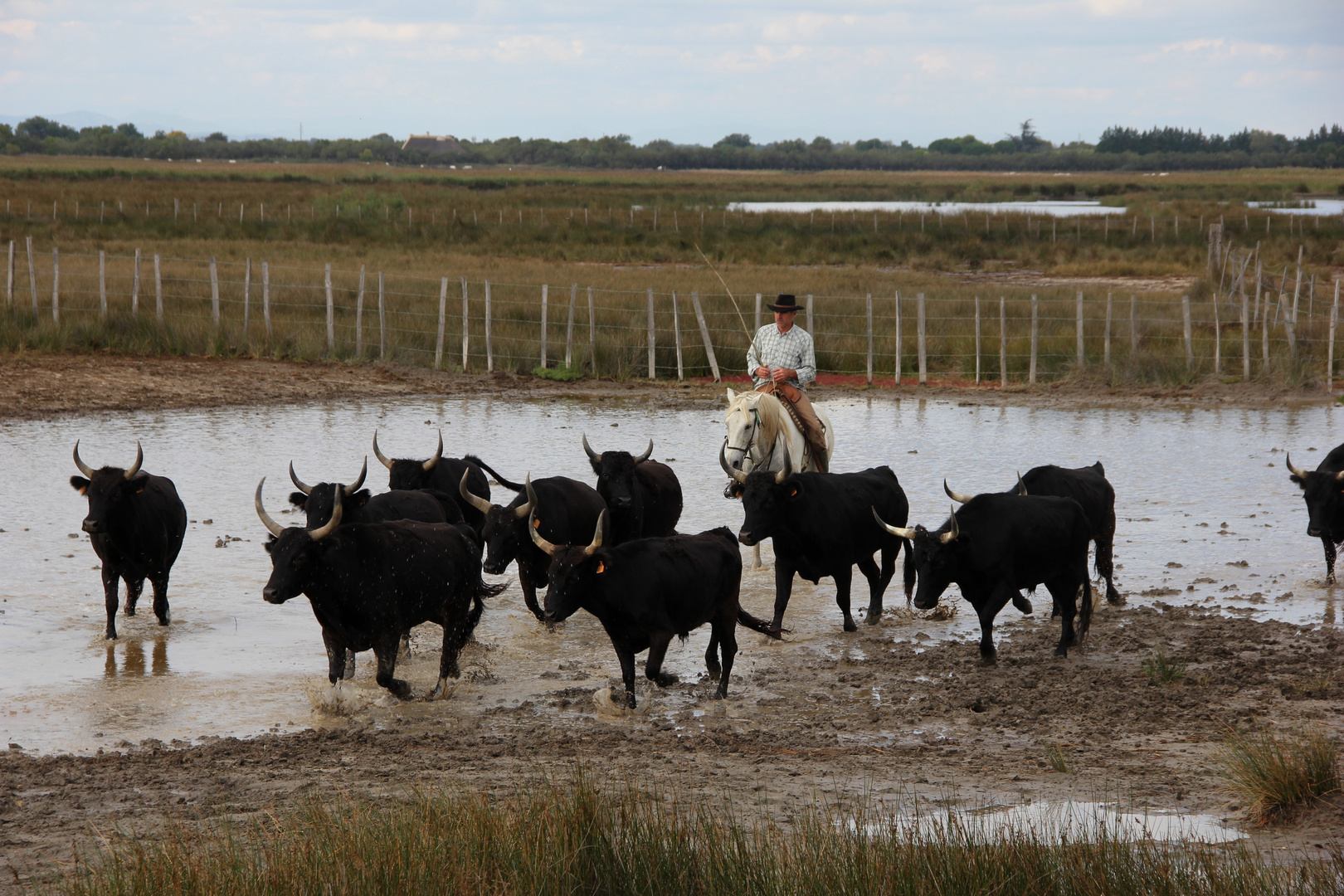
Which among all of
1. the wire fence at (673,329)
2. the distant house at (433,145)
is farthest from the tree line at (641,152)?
the wire fence at (673,329)

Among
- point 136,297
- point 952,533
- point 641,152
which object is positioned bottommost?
point 952,533

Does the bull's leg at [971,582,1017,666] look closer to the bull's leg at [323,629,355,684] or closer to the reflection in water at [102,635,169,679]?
the bull's leg at [323,629,355,684]

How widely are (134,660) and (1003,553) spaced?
5.63 m

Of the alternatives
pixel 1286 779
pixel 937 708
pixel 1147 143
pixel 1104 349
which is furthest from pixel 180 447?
pixel 1147 143

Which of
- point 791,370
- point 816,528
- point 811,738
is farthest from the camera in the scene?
point 791,370

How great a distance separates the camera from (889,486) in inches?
385

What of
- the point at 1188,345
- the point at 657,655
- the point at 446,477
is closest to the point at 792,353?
the point at 446,477

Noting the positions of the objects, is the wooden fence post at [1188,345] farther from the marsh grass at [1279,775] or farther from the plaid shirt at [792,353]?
the marsh grass at [1279,775]

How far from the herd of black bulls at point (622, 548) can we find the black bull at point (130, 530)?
0.01 meters

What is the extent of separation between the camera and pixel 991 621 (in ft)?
26.5

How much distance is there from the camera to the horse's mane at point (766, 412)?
10508 millimetres

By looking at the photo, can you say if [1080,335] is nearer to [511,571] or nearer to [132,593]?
[511,571]

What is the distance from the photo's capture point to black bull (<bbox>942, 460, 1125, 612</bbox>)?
934 cm

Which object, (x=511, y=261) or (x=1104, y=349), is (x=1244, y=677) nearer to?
(x=1104, y=349)
